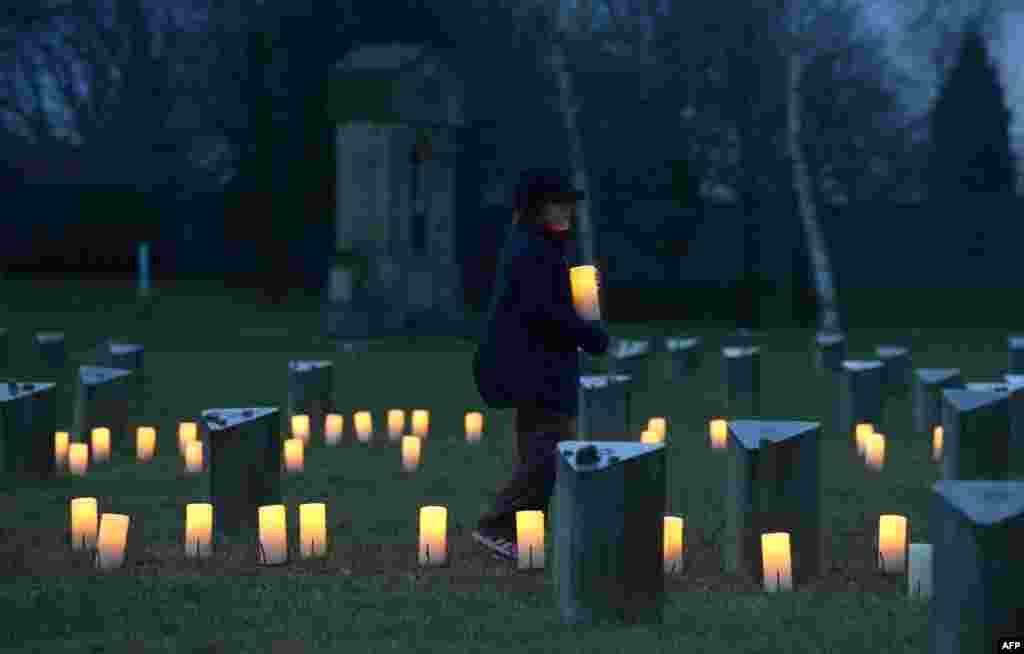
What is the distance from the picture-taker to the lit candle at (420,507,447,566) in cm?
789

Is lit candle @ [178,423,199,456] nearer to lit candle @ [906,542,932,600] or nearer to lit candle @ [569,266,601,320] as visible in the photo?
lit candle @ [569,266,601,320]

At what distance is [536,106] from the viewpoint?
31.4m

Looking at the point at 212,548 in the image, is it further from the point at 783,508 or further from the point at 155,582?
the point at 783,508

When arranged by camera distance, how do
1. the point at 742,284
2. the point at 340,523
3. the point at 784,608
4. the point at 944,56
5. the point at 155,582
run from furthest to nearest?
the point at 742,284
the point at 944,56
the point at 340,523
the point at 155,582
the point at 784,608

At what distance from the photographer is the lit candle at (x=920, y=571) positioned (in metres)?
7.23

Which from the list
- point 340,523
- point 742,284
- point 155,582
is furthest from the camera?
→ point 742,284

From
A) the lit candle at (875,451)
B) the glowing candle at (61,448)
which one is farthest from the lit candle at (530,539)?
Answer: the glowing candle at (61,448)

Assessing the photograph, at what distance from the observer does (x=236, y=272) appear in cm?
3391

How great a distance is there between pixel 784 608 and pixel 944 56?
24675 millimetres

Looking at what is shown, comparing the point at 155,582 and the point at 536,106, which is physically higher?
the point at 536,106

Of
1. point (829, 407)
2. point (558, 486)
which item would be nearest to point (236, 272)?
point (829, 407)

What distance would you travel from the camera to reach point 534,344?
8000 mm

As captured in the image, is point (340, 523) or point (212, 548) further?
point (340, 523)

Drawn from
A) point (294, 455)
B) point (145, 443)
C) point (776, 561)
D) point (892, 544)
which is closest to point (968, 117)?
point (145, 443)
